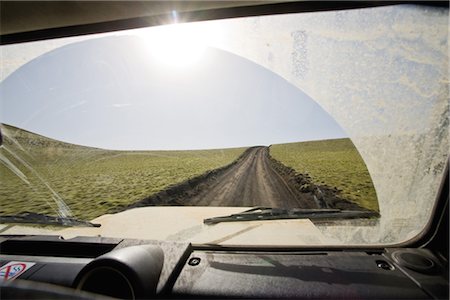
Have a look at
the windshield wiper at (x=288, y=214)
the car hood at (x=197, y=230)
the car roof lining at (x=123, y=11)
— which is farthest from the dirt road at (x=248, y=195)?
the car roof lining at (x=123, y=11)

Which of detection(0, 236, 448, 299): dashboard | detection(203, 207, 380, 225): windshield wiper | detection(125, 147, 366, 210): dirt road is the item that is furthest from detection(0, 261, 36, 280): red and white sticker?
detection(203, 207, 380, 225): windshield wiper

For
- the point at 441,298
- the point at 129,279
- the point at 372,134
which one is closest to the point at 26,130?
the point at 129,279

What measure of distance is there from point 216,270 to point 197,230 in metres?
0.43

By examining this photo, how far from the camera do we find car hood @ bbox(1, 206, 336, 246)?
202 centimetres

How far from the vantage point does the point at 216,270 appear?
1.75 metres

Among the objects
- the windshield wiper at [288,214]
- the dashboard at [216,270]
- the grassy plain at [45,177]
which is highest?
the grassy plain at [45,177]

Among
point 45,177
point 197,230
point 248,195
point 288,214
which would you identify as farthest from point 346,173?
point 45,177

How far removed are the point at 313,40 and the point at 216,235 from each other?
5.89 feet

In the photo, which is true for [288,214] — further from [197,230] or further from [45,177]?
[45,177]

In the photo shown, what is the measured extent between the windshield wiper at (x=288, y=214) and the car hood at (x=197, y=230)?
0.04 meters

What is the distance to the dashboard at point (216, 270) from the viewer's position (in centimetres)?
151

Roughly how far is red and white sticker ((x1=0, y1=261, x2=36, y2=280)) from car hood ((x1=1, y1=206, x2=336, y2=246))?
0.32 m

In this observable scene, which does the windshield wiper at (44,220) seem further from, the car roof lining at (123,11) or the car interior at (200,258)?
the car roof lining at (123,11)

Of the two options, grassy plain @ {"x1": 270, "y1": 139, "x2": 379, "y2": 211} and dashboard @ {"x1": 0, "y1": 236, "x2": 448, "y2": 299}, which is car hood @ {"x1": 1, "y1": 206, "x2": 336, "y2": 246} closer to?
dashboard @ {"x1": 0, "y1": 236, "x2": 448, "y2": 299}
